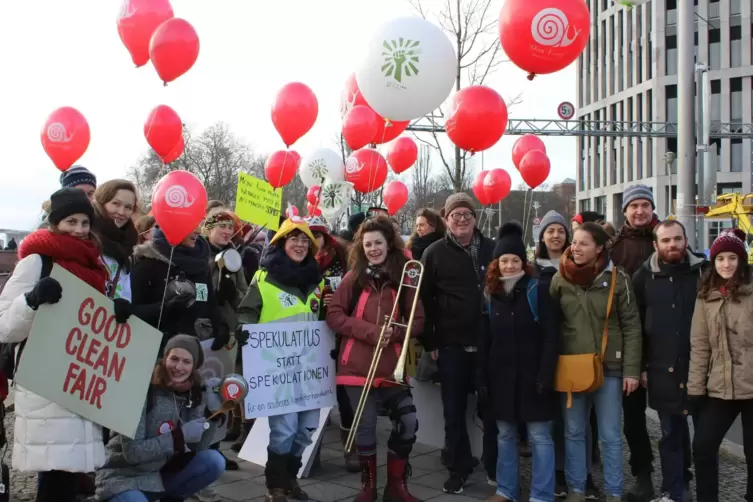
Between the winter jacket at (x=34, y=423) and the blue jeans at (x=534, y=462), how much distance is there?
9.12 feet

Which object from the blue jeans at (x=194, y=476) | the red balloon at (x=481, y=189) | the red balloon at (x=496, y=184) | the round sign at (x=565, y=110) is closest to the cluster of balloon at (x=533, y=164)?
the red balloon at (x=496, y=184)

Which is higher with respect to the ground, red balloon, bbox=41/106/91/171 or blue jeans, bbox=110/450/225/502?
red balloon, bbox=41/106/91/171

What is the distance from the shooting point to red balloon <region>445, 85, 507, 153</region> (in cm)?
731

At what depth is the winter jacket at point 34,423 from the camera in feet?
12.2

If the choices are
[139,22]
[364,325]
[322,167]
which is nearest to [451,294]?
[364,325]

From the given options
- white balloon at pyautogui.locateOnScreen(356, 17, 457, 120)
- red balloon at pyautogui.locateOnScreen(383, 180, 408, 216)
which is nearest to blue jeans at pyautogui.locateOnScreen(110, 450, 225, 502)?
white balloon at pyautogui.locateOnScreen(356, 17, 457, 120)

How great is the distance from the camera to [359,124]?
9531mm

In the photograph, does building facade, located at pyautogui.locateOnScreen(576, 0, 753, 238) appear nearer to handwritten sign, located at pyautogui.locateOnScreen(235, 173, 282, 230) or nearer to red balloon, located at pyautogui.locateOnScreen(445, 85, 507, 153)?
red balloon, located at pyautogui.locateOnScreen(445, 85, 507, 153)

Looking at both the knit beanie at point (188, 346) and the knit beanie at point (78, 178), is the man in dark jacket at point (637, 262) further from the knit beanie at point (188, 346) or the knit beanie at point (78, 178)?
the knit beanie at point (78, 178)

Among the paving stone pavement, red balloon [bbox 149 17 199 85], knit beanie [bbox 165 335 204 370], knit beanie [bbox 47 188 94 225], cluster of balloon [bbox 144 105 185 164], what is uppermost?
red balloon [bbox 149 17 199 85]

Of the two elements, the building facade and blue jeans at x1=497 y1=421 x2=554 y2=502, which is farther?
the building facade

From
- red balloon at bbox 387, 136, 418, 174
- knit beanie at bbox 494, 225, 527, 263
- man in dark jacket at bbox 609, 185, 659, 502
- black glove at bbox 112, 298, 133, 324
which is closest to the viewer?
black glove at bbox 112, 298, 133, 324

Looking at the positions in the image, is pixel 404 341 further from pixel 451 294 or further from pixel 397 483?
pixel 397 483

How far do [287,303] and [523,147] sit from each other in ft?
19.6
